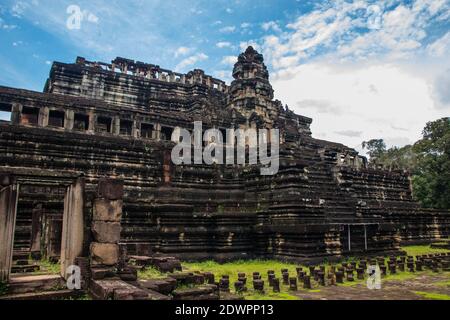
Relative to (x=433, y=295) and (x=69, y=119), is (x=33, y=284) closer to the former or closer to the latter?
(x=433, y=295)

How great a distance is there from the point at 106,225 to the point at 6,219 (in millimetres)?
1792

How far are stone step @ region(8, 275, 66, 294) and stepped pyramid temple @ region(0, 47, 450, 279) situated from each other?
36cm

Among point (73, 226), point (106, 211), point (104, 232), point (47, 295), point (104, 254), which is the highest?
point (106, 211)

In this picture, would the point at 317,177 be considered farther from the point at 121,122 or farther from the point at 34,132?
the point at 34,132

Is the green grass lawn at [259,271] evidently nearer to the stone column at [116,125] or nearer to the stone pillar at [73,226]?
the stone pillar at [73,226]

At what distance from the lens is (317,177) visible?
19.0 metres

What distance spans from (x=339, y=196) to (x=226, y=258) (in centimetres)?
705

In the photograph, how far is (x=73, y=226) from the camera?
7.49m

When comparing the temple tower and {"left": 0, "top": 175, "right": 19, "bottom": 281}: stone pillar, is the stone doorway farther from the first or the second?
the temple tower

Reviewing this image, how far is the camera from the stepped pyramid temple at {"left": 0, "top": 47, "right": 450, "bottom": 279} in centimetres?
756
